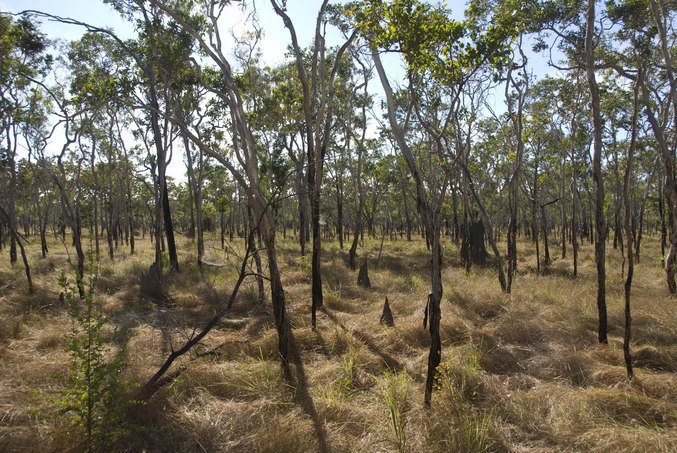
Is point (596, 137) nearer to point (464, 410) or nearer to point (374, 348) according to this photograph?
point (464, 410)

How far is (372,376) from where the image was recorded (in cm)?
511

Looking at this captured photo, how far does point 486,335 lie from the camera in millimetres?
6535

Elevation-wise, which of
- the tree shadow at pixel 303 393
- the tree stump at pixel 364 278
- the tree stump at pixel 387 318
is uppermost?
the tree stump at pixel 364 278

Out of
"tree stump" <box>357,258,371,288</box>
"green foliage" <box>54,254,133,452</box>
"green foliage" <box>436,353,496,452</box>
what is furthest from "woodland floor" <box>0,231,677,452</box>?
"tree stump" <box>357,258,371,288</box>

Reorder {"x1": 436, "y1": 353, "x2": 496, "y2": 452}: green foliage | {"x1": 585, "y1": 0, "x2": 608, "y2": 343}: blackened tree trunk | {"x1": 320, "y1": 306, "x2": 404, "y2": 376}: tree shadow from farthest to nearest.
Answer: {"x1": 320, "y1": 306, "x2": 404, "y2": 376}: tree shadow, {"x1": 585, "y1": 0, "x2": 608, "y2": 343}: blackened tree trunk, {"x1": 436, "y1": 353, "x2": 496, "y2": 452}: green foliage

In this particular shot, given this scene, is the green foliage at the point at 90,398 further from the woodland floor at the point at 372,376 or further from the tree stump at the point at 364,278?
the tree stump at the point at 364,278

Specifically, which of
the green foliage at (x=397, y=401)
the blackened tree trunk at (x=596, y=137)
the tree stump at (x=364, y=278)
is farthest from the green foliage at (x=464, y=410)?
the tree stump at (x=364, y=278)

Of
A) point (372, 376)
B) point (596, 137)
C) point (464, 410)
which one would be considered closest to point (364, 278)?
point (372, 376)

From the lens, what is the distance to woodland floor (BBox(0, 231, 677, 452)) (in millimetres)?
3795

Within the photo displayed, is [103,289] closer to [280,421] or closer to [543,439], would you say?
[280,421]

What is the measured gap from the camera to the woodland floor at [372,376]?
149 inches

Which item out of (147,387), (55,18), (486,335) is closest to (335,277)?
(486,335)

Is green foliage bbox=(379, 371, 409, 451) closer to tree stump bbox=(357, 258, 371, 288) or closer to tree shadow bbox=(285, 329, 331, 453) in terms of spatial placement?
tree shadow bbox=(285, 329, 331, 453)

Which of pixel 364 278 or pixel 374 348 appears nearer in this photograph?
pixel 374 348
